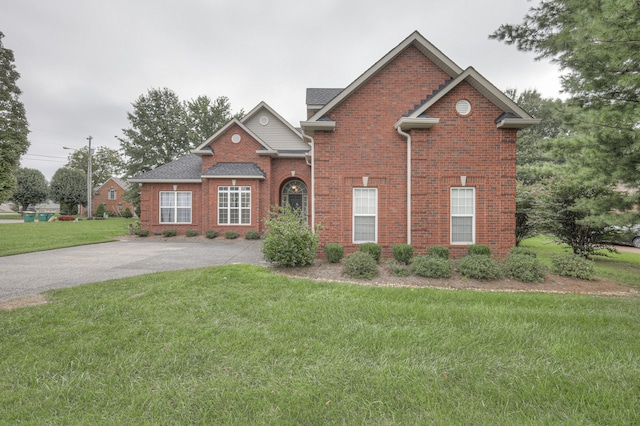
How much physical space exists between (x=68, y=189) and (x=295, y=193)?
4139 cm

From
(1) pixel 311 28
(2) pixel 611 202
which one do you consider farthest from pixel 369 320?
(1) pixel 311 28

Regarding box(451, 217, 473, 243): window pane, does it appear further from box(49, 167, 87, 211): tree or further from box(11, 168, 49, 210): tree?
box(11, 168, 49, 210): tree

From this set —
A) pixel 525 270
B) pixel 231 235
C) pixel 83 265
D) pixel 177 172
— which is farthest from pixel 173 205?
pixel 525 270

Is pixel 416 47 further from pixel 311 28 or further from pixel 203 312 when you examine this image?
pixel 203 312

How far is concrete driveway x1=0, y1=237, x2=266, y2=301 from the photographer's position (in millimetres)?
6430

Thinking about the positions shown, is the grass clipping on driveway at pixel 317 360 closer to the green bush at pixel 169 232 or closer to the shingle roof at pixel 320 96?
the shingle roof at pixel 320 96

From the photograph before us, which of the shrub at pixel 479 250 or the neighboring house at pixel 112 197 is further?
the neighboring house at pixel 112 197

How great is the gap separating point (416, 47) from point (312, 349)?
33.7ft

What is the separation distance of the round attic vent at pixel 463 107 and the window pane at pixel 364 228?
4485 mm

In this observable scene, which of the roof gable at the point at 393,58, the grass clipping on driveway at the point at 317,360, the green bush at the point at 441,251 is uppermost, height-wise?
the roof gable at the point at 393,58

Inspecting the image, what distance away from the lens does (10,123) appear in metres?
18.5

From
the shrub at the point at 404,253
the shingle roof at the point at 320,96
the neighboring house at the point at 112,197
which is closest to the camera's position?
the shrub at the point at 404,253

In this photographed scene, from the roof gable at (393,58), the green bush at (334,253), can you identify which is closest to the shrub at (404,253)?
the green bush at (334,253)

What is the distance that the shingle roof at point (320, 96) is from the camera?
44.2ft
